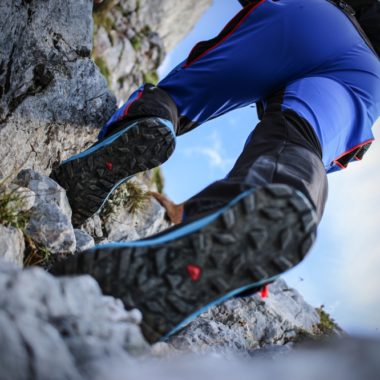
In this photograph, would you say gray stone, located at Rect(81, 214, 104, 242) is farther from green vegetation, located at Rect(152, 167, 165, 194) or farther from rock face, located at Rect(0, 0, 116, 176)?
green vegetation, located at Rect(152, 167, 165, 194)

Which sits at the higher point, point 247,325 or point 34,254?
point 34,254

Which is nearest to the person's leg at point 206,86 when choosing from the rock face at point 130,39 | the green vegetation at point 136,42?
the rock face at point 130,39

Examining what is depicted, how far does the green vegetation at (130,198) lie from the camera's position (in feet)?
13.0

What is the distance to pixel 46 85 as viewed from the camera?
10.6 feet

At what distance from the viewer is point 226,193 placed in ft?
5.24

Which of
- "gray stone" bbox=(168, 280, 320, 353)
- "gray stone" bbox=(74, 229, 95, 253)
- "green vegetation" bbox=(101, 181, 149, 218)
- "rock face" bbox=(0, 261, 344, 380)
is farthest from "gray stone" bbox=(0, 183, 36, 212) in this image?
"green vegetation" bbox=(101, 181, 149, 218)

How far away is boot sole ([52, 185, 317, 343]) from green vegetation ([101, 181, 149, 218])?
7.97 ft

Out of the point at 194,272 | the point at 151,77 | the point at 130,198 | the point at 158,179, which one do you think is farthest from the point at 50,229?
the point at 151,77

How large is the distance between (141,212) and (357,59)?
2855 millimetres

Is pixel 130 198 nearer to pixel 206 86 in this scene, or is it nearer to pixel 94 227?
pixel 94 227

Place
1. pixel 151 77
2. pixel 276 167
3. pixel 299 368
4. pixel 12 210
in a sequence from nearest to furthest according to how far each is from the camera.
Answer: pixel 299 368 → pixel 276 167 → pixel 12 210 → pixel 151 77

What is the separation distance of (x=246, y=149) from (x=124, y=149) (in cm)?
99

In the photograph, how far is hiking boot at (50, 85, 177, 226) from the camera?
2.58 metres

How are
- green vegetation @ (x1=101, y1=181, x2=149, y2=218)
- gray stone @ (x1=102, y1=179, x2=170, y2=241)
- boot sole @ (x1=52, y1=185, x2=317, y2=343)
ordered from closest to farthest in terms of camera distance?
boot sole @ (x1=52, y1=185, x2=317, y2=343) → gray stone @ (x1=102, y1=179, x2=170, y2=241) → green vegetation @ (x1=101, y1=181, x2=149, y2=218)
